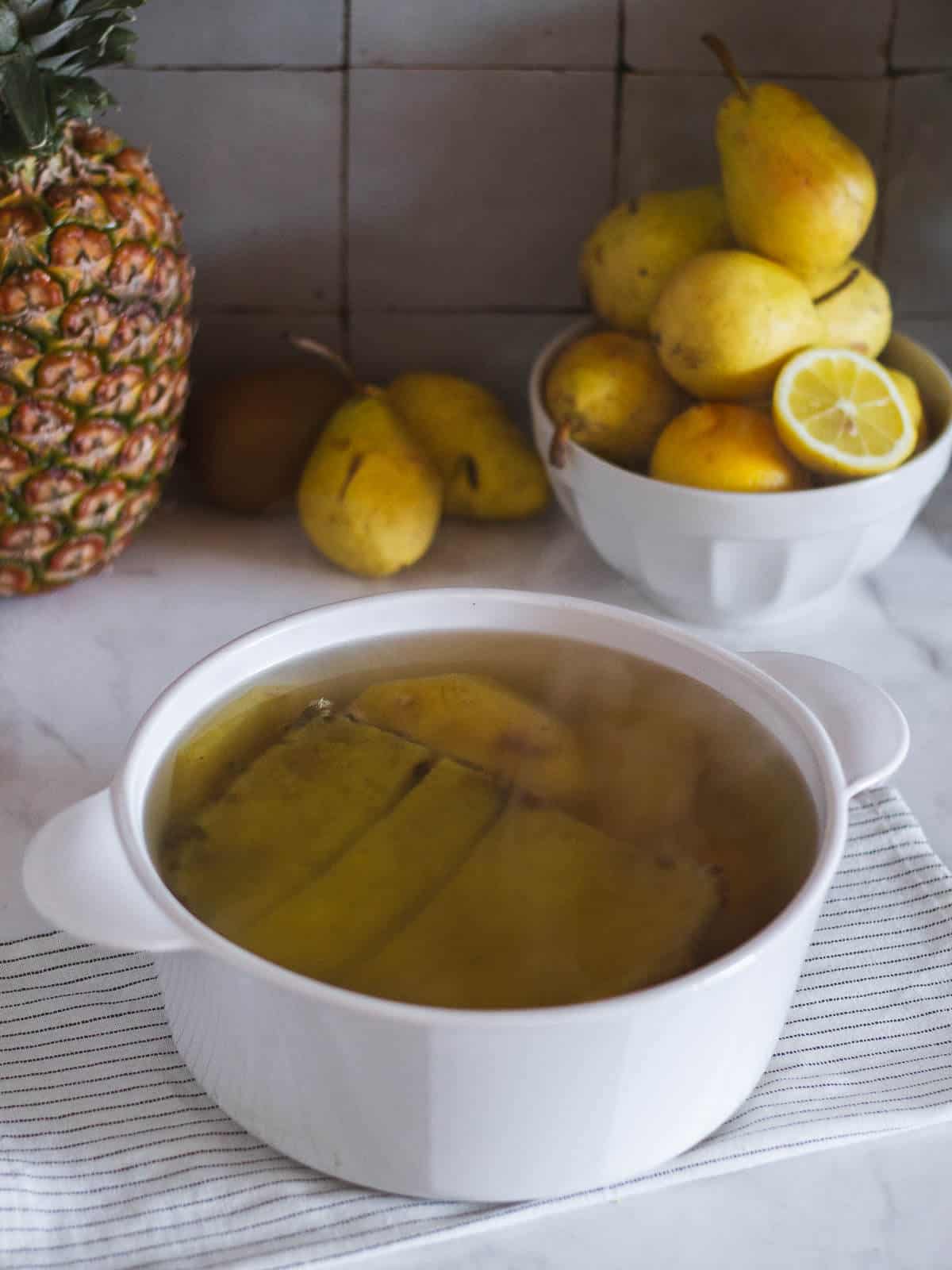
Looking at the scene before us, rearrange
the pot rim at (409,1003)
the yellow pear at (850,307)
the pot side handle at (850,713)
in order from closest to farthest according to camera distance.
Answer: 1. the pot rim at (409,1003)
2. the pot side handle at (850,713)
3. the yellow pear at (850,307)

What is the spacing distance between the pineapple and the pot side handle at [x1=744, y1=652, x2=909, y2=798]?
1.20 ft

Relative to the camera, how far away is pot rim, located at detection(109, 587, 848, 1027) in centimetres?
38

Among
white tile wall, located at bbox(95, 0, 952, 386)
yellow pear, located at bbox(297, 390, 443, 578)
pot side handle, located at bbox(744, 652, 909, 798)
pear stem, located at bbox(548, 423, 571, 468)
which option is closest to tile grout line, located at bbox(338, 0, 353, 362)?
white tile wall, located at bbox(95, 0, 952, 386)

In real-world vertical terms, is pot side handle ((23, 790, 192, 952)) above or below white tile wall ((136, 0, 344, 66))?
below

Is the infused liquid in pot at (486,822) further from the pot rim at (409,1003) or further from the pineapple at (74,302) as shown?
the pineapple at (74,302)

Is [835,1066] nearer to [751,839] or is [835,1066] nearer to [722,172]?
[751,839]

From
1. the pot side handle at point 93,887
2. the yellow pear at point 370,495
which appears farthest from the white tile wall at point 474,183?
the pot side handle at point 93,887

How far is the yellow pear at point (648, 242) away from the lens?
0.78 metres

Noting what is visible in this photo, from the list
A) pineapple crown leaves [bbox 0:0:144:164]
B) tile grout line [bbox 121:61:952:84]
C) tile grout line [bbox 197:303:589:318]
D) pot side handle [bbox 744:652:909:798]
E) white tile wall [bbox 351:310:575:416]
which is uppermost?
pineapple crown leaves [bbox 0:0:144:164]

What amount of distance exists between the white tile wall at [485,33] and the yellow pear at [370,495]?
0.21m

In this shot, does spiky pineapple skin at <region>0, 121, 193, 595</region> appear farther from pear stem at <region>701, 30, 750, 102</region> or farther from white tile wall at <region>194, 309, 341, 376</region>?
pear stem at <region>701, 30, 750, 102</region>

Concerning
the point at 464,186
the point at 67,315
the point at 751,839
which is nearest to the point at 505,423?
the point at 464,186

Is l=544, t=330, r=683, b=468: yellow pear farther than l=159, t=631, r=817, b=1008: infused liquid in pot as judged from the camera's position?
Yes

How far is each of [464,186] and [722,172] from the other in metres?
0.18
